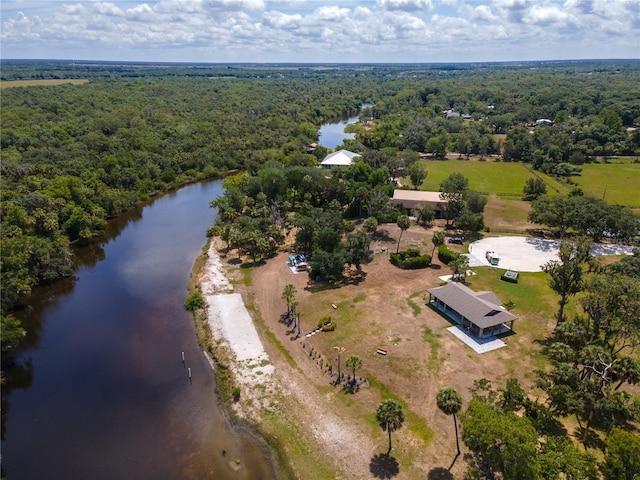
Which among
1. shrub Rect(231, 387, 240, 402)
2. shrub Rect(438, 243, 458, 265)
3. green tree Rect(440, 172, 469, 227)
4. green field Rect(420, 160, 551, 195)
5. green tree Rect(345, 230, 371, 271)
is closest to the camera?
shrub Rect(231, 387, 240, 402)

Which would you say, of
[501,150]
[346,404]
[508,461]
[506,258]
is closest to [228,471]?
[346,404]

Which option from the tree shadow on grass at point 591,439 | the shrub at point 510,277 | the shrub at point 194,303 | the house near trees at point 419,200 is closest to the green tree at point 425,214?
the house near trees at point 419,200

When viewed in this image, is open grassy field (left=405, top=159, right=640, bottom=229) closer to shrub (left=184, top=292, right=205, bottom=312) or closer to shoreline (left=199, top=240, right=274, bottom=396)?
shoreline (left=199, top=240, right=274, bottom=396)

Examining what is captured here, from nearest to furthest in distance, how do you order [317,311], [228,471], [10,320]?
[228,471] < [10,320] < [317,311]

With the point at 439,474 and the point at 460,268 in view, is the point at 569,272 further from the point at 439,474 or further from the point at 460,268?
the point at 439,474

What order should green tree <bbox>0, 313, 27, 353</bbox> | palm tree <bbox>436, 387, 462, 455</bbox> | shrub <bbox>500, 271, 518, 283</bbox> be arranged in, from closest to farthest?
palm tree <bbox>436, 387, 462, 455</bbox> → green tree <bbox>0, 313, 27, 353</bbox> → shrub <bbox>500, 271, 518, 283</bbox>

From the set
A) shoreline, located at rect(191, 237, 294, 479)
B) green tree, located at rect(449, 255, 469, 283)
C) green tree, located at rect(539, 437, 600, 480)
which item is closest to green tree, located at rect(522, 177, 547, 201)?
green tree, located at rect(449, 255, 469, 283)

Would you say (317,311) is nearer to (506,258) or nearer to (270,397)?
(270,397)
